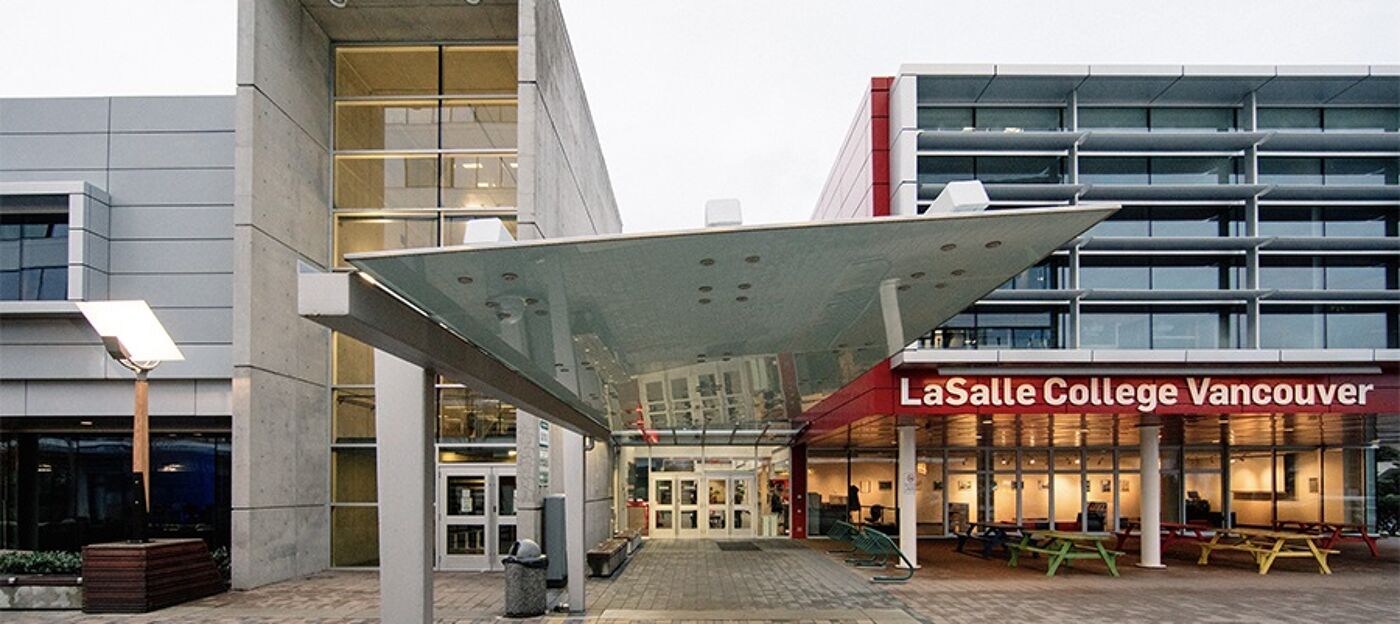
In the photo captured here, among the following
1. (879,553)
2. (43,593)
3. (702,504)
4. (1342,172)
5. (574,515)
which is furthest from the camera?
(702,504)

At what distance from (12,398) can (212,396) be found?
3.24 meters

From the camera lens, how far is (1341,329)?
15.9 meters

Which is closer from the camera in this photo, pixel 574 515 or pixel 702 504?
pixel 574 515

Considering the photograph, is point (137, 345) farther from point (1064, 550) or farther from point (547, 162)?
point (1064, 550)

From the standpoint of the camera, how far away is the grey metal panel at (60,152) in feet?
Answer: 57.3

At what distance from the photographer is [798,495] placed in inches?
1040

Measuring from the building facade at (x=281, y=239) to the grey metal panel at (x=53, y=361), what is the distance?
0.12 feet

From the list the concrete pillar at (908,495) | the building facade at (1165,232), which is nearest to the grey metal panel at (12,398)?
the building facade at (1165,232)

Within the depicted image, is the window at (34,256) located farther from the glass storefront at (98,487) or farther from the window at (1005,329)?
the window at (1005,329)

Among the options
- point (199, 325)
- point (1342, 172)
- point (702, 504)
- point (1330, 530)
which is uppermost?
point (1342, 172)

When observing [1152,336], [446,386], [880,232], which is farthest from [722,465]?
[880,232]

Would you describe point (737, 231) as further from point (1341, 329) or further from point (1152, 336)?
point (1341, 329)

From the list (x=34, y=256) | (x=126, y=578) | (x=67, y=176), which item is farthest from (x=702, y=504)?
(x=126, y=578)

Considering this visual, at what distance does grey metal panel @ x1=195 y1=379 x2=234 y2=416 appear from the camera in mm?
17484
